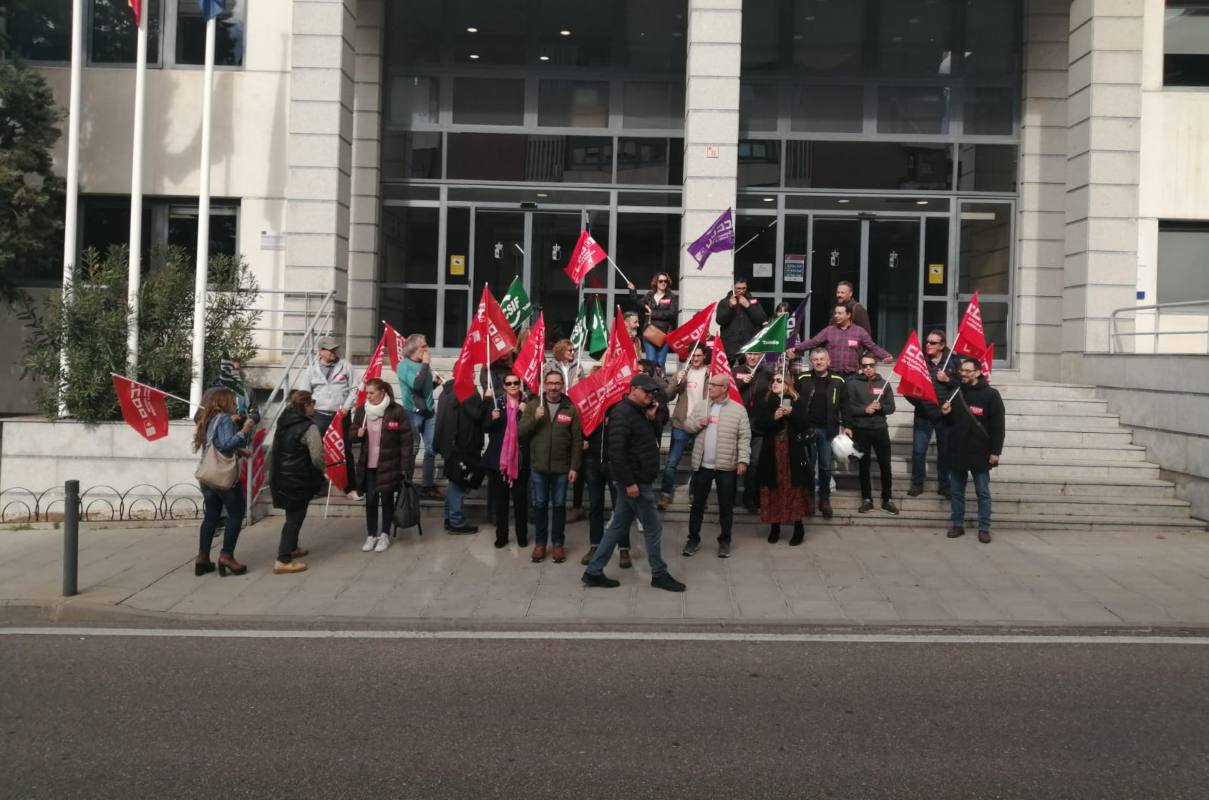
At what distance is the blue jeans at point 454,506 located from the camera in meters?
12.3

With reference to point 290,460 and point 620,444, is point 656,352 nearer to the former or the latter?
point 620,444

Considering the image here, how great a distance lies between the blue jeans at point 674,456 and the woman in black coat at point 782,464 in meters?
1.08

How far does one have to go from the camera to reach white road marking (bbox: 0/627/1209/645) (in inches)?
344

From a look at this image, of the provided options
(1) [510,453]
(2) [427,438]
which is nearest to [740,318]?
(2) [427,438]

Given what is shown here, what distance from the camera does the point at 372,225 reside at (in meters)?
19.7

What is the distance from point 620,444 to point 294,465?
10.2ft

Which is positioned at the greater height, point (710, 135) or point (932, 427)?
Result: point (710, 135)

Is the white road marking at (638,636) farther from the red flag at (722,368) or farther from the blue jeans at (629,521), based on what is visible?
the red flag at (722,368)

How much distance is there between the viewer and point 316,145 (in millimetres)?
17109

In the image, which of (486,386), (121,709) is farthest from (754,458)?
(121,709)

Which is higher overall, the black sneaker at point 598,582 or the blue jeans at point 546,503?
the blue jeans at point 546,503

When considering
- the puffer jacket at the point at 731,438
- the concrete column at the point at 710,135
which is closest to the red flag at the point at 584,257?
the concrete column at the point at 710,135

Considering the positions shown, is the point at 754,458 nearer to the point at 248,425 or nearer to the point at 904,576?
the point at 904,576

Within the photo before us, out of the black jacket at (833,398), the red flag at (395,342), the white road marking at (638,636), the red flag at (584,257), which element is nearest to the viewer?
the white road marking at (638,636)
